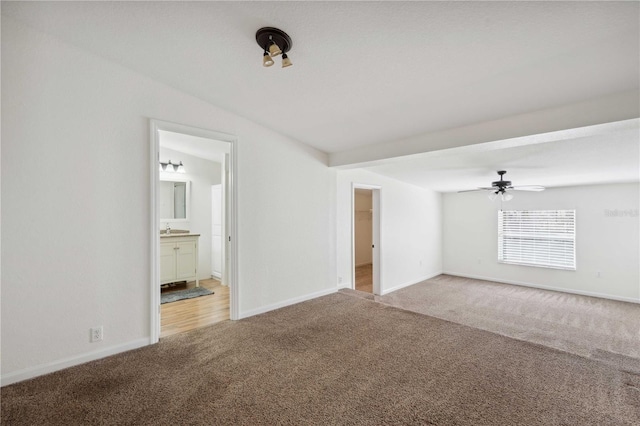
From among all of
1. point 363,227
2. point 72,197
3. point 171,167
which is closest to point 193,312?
point 72,197

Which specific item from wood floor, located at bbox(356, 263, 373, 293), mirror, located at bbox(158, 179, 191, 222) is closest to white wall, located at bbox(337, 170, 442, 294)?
wood floor, located at bbox(356, 263, 373, 293)

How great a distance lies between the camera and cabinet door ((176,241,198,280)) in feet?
16.7

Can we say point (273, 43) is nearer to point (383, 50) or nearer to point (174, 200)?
point (383, 50)

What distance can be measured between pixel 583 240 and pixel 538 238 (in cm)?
78

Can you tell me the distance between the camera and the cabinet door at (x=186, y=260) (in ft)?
16.7

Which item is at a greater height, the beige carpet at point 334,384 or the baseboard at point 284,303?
the baseboard at point 284,303

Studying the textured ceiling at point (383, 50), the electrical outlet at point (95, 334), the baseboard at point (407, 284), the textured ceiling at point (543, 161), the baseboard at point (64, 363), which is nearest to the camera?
the textured ceiling at point (383, 50)

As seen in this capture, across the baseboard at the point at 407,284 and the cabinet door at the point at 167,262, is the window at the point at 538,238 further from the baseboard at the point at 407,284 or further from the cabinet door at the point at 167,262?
the cabinet door at the point at 167,262

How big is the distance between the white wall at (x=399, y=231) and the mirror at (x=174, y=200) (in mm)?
3279

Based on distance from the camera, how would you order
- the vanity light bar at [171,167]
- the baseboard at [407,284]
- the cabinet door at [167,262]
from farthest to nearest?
the baseboard at [407,284] → the vanity light bar at [171,167] → the cabinet door at [167,262]

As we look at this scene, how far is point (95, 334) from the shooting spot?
8.11 feet

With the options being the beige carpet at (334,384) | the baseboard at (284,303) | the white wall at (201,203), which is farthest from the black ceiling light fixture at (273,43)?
the white wall at (201,203)

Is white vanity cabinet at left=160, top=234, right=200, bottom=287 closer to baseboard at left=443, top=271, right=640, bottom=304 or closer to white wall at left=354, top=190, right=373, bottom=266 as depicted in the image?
white wall at left=354, top=190, right=373, bottom=266

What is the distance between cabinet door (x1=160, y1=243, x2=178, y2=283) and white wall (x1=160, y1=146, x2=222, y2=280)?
0.90 m
